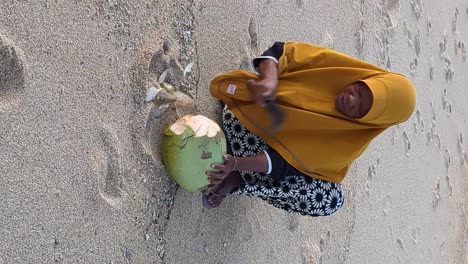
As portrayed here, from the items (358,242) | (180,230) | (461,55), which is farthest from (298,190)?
(461,55)

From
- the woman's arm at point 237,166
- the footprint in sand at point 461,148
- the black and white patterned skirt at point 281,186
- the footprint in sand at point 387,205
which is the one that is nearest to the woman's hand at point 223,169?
the woman's arm at point 237,166

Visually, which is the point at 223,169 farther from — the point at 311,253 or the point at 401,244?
the point at 401,244

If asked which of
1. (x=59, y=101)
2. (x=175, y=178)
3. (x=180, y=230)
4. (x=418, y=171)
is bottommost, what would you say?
(x=418, y=171)

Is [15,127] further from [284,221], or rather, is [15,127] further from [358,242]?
[358,242]

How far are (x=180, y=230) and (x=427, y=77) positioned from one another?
1802 millimetres

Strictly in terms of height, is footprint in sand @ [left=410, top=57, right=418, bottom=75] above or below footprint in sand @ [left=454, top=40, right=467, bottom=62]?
above

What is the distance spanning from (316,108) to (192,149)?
0.31 meters

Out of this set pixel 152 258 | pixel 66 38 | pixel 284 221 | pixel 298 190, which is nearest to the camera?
pixel 66 38

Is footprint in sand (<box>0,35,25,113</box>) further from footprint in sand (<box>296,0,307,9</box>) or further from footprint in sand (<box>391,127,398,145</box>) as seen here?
footprint in sand (<box>391,127,398,145</box>)

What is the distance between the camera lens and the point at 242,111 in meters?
1.57

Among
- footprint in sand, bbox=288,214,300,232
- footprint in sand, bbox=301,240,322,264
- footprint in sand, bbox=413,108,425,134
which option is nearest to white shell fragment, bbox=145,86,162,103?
footprint in sand, bbox=288,214,300,232

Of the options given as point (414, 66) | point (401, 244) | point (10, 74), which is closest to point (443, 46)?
point (414, 66)

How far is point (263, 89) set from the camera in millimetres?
1390

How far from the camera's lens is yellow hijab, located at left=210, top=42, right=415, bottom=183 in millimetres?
1471
